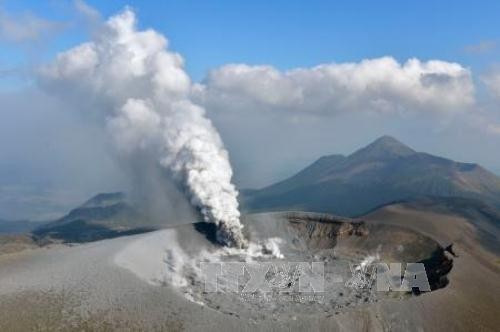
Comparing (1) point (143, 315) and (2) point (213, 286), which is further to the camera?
(2) point (213, 286)

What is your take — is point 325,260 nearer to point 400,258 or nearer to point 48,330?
point 400,258

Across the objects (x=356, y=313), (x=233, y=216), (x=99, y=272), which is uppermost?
(x=233, y=216)

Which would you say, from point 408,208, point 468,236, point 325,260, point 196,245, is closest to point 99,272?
point 196,245

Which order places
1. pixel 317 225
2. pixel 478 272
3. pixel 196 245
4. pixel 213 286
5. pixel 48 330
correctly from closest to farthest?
1. pixel 48 330
2. pixel 213 286
3. pixel 478 272
4. pixel 196 245
5. pixel 317 225

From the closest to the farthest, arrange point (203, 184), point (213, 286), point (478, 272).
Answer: point (213, 286) < point (478, 272) < point (203, 184)

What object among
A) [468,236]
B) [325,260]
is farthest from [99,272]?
[468,236]

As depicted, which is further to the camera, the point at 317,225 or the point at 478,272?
the point at 317,225

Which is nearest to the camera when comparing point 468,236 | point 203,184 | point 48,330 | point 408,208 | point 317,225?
point 48,330

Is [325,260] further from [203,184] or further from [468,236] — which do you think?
[468,236]

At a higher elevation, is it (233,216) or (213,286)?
(233,216)
